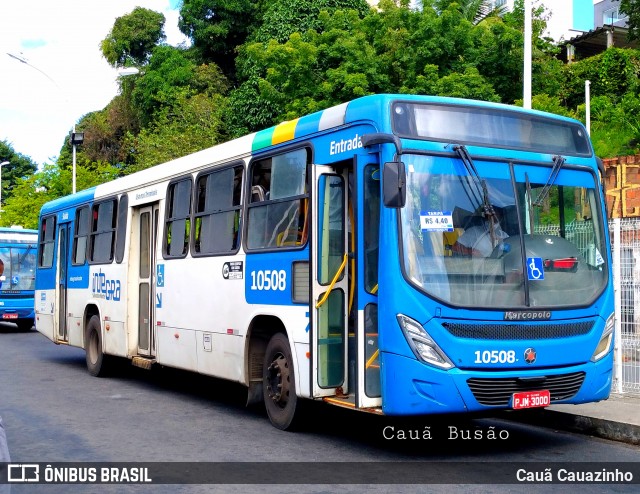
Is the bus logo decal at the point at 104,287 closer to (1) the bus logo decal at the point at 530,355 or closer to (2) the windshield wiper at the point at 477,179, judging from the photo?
(2) the windshield wiper at the point at 477,179

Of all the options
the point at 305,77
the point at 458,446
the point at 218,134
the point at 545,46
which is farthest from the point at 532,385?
the point at 218,134

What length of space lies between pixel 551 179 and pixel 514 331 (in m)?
1.57

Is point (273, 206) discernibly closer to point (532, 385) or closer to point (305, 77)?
point (532, 385)

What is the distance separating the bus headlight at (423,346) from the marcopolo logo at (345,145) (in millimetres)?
1723

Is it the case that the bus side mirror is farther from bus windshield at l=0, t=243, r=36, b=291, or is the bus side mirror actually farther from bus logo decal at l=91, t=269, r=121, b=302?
bus windshield at l=0, t=243, r=36, b=291

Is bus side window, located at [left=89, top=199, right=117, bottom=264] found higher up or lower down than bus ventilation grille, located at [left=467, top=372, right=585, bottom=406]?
higher up

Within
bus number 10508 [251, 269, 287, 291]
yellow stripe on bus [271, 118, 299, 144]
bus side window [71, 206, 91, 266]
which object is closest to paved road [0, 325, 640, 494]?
bus number 10508 [251, 269, 287, 291]

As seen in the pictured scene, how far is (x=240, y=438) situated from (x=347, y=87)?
1758cm

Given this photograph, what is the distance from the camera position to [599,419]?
29.3 feet

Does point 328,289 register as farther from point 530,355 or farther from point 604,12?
point 604,12

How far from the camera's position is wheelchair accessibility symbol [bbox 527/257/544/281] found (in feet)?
25.4

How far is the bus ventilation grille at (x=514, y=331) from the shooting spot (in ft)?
24.2

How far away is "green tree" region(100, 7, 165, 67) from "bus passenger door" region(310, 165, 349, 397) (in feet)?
132

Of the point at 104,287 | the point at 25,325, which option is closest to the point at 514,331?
the point at 104,287
